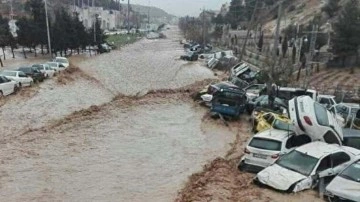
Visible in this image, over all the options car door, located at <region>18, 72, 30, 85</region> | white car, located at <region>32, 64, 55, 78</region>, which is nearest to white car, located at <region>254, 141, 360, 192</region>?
car door, located at <region>18, 72, 30, 85</region>

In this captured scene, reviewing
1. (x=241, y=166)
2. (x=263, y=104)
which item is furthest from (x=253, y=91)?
(x=241, y=166)

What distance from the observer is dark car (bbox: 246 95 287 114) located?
2319 cm

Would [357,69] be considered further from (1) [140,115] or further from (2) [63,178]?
(2) [63,178]

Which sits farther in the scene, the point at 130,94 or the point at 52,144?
the point at 130,94

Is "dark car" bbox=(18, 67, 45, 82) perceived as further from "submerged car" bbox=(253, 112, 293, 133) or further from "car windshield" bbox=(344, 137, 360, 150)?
"car windshield" bbox=(344, 137, 360, 150)

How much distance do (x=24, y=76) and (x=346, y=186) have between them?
82.9 feet

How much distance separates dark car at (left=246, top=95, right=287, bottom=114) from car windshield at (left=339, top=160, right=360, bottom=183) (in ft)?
34.8

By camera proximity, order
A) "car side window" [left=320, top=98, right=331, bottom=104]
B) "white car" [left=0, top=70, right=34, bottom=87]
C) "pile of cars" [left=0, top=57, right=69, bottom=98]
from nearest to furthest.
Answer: "car side window" [left=320, top=98, right=331, bottom=104], "pile of cars" [left=0, top=57, right=69, bottom=98], "white car" [left=0, top=70, right=34, bottom=87]

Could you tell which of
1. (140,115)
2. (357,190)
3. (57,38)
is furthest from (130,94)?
(57,38)

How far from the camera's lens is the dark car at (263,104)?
23189mm

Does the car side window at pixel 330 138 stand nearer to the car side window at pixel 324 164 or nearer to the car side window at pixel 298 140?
Result: the car side window at pixel 298 140

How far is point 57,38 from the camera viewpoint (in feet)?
197

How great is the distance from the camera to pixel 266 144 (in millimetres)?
14555

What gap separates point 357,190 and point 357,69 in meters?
31.5
